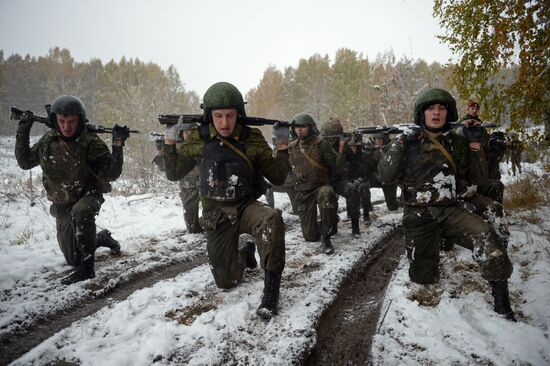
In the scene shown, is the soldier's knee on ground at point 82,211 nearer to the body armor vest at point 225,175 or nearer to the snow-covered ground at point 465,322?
the body armor vest at point 225,175

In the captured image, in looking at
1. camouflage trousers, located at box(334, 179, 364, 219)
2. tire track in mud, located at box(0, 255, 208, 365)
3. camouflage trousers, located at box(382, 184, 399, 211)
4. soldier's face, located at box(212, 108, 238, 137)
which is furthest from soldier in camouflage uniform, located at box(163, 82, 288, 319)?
camouflage trousers, located at box(382, 184, 399, 211)

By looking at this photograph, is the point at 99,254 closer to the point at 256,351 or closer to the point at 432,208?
the point at 256,351

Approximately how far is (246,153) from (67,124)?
2640mm

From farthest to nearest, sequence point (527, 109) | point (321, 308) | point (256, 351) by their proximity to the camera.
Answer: point (527, 109) → point (321, 308) → point (256, 351)

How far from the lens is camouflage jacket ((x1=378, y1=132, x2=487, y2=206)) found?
151 inches

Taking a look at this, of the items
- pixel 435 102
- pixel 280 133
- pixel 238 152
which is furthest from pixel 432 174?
pixel 238 152

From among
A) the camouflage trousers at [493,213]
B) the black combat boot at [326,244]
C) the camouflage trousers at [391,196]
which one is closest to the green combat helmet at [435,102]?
the camouflage trousers at [493,213]

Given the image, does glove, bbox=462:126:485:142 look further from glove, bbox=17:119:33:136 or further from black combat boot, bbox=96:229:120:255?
glove, bbox=17:119:33:136

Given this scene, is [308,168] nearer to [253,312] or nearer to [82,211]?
[253,312]

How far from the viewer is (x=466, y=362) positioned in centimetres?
257

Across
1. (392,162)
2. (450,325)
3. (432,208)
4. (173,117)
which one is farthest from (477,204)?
(173,117)

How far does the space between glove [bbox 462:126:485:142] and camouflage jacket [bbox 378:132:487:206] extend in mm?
165

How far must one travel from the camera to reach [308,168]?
609cm

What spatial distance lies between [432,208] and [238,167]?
7.72 feet
